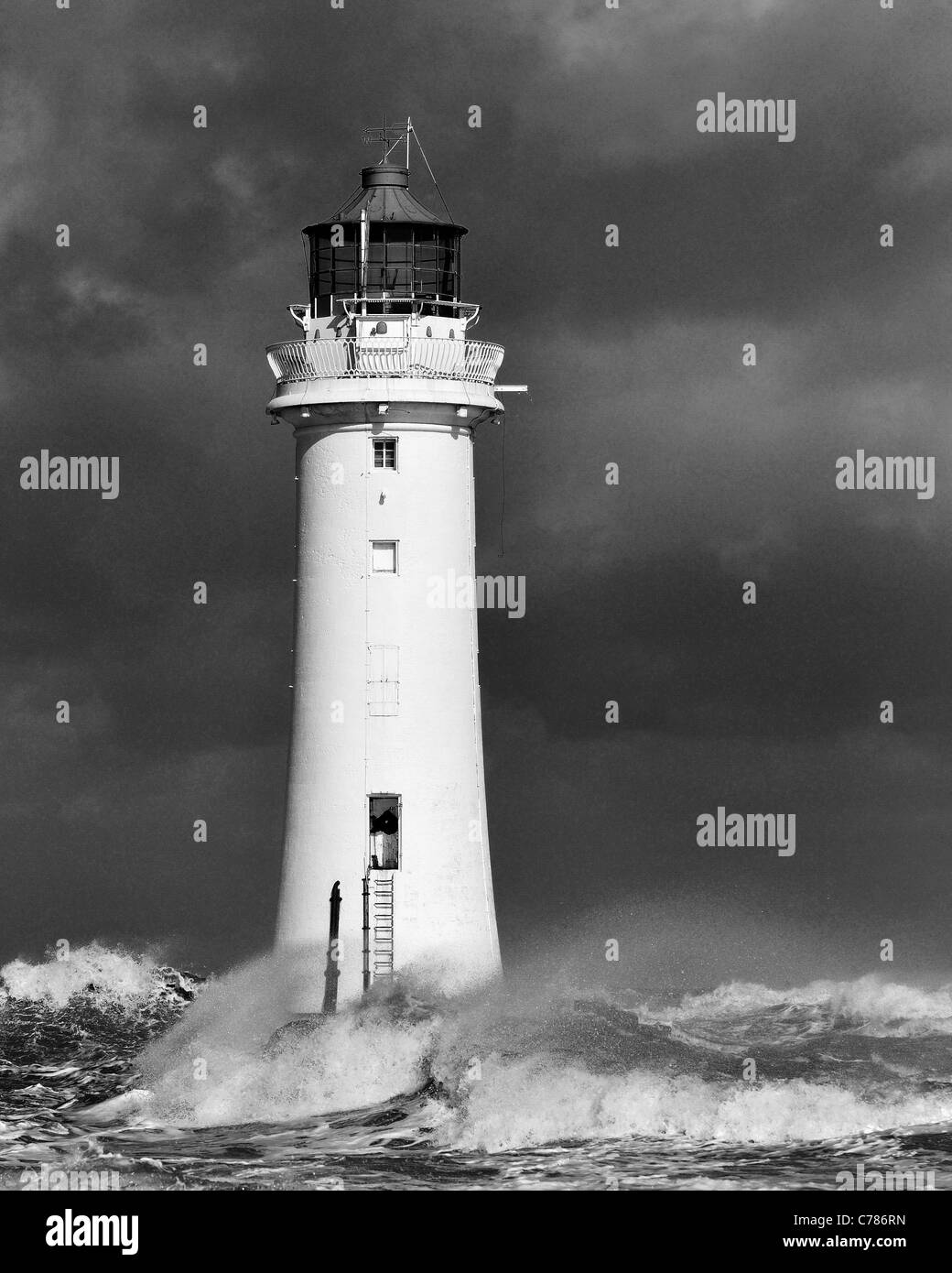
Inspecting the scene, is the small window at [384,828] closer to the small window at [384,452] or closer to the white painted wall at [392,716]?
the white painted wall at [392,716]

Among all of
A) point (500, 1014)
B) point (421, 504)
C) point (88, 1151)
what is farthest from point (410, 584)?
point (88, 1151)

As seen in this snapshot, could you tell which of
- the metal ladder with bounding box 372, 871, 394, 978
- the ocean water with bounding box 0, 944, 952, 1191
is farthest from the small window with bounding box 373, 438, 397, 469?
the ocean water with bounding box 0, 944, 952, 1191

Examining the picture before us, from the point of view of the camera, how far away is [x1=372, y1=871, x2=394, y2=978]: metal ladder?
67.9 metres

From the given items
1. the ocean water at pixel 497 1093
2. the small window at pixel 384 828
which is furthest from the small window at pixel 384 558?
the ocean water at pixel 497 1093

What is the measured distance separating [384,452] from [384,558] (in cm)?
212

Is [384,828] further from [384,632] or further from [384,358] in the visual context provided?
[384,358]

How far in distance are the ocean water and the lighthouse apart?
4.79 ft

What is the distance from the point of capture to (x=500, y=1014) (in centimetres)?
6812

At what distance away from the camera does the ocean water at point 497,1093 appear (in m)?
61.2

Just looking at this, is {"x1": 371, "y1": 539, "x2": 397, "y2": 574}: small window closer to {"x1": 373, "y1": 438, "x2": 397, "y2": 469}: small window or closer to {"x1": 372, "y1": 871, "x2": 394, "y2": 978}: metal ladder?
{"x1": 373, "y1": 438, "x2": 397, "y2": 469}: small window

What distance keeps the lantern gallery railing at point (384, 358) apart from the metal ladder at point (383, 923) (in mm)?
10006

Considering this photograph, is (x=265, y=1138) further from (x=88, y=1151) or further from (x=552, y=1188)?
(x=552, y=1188)
